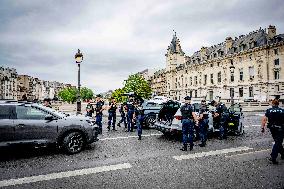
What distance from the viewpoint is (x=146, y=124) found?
15.0m

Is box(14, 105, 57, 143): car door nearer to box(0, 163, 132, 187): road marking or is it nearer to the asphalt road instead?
the asphalt road

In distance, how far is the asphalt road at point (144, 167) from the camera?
18.6ft

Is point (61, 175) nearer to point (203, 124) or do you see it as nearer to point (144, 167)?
point (144, 167)

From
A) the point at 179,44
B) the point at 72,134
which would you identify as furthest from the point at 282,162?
the point at 179,44

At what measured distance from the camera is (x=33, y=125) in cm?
789

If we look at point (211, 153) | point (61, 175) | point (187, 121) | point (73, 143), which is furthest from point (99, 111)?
point (61, 175)

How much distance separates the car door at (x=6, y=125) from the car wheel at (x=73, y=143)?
1526mm

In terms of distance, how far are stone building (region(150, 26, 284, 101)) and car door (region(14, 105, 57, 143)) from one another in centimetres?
5177

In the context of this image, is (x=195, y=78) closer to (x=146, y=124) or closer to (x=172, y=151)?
(x=146, y=124)

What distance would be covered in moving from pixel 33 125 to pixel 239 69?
59517 millimetres

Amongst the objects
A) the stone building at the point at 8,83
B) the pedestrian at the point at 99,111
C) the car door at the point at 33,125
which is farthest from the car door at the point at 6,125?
the stone building at the point at 8,83

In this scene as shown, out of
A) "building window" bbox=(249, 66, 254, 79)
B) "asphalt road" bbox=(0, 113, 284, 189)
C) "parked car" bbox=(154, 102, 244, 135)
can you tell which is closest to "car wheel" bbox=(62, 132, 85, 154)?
"asphalt road" bbox=(0, 113, 284, 189)

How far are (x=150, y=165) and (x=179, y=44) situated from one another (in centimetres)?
8675

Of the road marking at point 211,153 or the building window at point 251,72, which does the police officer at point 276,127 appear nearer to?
the road marking at point 211,153
